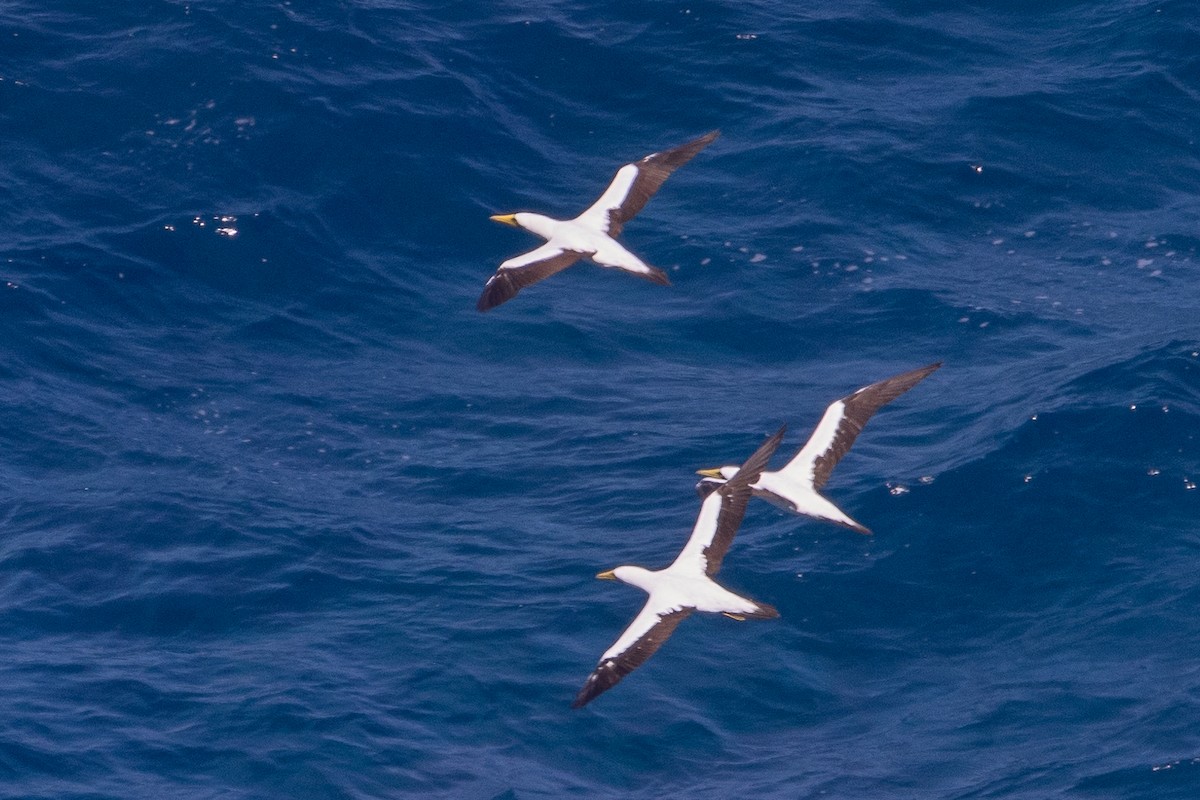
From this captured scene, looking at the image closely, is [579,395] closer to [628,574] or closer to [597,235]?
[597,235]

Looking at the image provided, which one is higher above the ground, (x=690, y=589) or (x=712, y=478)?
(x=712, y=478)

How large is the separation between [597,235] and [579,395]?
395 cm

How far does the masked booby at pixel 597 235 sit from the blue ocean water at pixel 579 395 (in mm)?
3460

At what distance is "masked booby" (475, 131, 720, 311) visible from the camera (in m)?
19.0

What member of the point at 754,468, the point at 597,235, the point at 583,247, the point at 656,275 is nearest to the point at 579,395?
the point at 597,235

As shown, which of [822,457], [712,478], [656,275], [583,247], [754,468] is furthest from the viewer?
[712,478]

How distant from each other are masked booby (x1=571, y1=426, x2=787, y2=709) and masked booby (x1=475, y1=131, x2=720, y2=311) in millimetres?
2338

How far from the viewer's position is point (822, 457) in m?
19.3

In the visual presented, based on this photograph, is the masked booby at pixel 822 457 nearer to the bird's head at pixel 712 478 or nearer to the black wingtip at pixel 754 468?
the bird's head at pixel 712 478

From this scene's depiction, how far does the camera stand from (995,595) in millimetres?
19719

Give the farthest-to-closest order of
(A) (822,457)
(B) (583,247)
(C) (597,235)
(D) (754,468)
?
1. (C) (597,235)
2. (B) (583,247)
3. (A) (822,457)
4. (D) (754,468)

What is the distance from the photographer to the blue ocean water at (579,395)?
1809cm

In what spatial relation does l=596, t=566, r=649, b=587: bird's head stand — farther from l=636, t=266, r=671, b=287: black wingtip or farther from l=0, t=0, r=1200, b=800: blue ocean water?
l=636, t=266, r=671, b=287: black wingtip

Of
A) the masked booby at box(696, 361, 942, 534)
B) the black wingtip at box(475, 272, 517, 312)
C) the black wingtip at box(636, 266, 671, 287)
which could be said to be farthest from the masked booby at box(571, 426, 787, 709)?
the black wingtip at box(475, 272, 517, 312)
